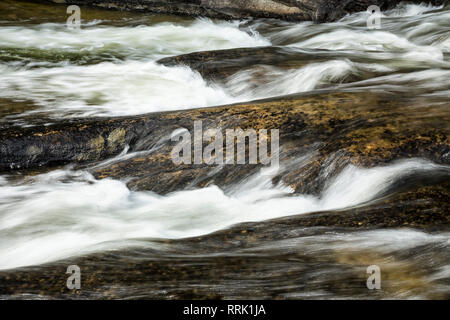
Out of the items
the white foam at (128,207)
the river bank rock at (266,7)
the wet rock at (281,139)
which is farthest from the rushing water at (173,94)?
the river bank rock at (266,7)

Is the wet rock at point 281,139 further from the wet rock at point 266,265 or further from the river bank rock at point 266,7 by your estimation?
the river bank rock at point 266,7

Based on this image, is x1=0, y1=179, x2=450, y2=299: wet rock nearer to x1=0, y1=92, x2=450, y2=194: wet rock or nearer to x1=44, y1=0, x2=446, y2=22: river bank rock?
x1=0, y1=92, x2=450, y2=194: wet rock

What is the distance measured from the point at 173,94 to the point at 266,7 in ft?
24.4

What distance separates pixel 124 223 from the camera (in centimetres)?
459

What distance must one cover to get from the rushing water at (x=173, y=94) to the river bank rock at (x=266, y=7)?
1.43 feet

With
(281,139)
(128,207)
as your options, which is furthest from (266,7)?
(128,207)

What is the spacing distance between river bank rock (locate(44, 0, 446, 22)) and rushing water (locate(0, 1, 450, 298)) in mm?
435

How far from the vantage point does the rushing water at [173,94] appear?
3.97 m

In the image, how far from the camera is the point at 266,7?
14242 mm

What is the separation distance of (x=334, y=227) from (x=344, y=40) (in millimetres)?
7906

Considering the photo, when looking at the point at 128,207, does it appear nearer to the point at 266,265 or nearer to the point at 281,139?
the point at 281,139

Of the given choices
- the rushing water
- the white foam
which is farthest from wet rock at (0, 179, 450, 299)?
the white foam

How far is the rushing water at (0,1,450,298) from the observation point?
3971 mm
